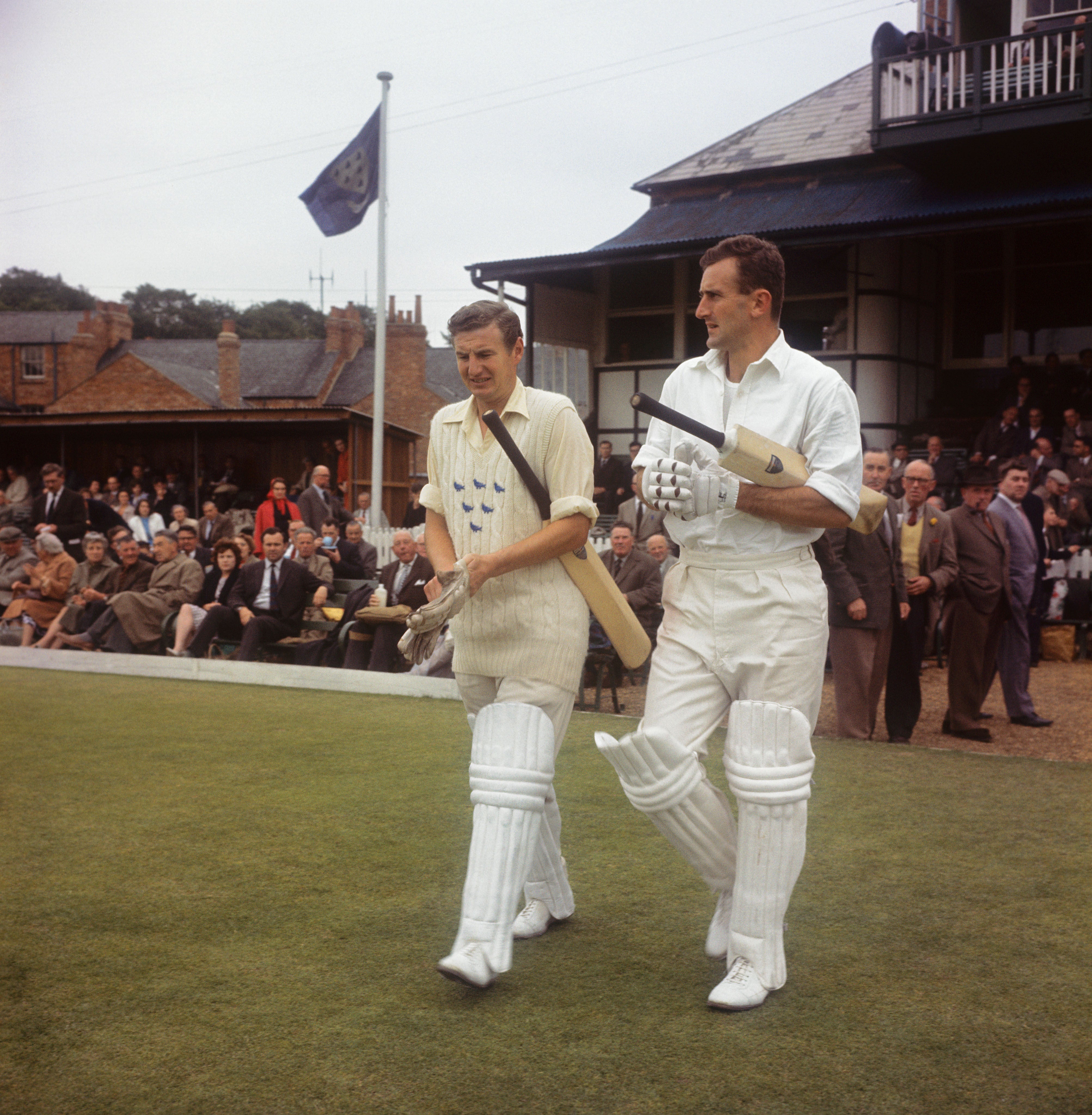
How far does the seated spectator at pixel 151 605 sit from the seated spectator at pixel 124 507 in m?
8.26

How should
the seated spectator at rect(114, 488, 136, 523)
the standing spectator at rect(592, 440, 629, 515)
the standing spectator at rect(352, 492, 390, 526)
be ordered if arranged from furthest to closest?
1. the seated spectator at rect(114, 488, 136, 523)
2. the standing spectator at rect(352, 492, 390, 526)
3. the standing spectator at rect(592, 440, 629, 515)

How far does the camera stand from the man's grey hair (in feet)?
38.7

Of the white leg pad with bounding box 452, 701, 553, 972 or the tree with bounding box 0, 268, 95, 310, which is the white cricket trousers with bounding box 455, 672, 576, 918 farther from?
the tree with bounding box 0, 268, 95, 310

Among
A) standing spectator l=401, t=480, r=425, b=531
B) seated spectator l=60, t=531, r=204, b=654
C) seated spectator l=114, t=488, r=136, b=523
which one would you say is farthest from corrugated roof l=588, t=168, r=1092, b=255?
seated spectator l=114, t=488, r=136, b=523

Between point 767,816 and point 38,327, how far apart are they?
2111 inches

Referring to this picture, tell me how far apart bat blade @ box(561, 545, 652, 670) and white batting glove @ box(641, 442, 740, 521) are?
44 cm

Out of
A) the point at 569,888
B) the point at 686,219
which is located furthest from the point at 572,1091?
the point at 686,219

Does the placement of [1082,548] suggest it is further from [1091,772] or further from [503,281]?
[503,281]

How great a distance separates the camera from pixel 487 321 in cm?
328

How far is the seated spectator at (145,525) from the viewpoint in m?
17.0

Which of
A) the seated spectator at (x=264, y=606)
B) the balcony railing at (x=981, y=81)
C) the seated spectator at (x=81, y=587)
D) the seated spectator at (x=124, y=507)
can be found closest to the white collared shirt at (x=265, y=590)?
the seated spectator at (x=264, y=606)

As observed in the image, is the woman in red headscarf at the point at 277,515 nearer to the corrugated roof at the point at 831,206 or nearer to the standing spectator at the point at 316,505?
the standing spectator at the point at 316,505

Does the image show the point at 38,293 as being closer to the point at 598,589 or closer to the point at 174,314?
the point at 174,314

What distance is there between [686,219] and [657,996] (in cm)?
1601
